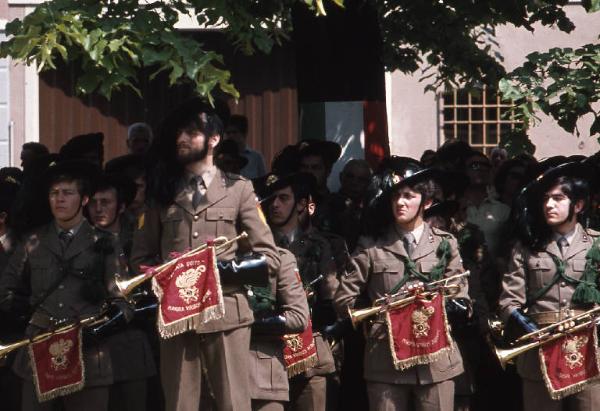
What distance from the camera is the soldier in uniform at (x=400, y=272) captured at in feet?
32.8

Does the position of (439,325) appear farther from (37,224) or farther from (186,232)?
(37,224)

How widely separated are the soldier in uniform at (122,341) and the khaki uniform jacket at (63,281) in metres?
0.16

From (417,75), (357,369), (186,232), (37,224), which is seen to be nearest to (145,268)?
(186,232)

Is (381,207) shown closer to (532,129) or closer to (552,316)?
(552,316)

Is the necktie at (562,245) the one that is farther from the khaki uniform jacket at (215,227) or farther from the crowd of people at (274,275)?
the khaki uniform jacket at (215,227)

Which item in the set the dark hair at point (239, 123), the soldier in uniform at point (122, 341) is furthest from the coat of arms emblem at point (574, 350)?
the dark hair at point (239, 123)

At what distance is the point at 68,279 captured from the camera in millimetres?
9875

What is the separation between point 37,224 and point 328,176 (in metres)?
3.17

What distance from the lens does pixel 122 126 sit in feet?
61.2

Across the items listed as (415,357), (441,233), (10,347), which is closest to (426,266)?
(441,233)

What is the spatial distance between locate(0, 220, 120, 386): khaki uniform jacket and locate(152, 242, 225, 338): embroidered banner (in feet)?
3.05

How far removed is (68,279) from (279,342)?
4.10 ft

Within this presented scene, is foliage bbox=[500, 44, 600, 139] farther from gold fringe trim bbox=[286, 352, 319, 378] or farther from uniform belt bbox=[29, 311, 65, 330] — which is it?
uniform belt bbox=[29, 311, 65, 330]

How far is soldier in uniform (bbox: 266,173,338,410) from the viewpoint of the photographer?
1062 cm
